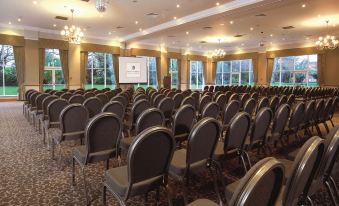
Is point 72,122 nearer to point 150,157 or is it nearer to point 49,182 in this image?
point 49,182

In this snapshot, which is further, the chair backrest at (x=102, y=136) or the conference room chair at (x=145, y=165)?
the chair backrest at (x=102, y=136)

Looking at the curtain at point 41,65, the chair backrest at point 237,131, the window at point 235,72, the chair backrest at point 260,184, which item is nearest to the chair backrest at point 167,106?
the chair backrest at point 237,131

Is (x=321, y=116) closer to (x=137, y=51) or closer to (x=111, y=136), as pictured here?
(x=111, y=136)

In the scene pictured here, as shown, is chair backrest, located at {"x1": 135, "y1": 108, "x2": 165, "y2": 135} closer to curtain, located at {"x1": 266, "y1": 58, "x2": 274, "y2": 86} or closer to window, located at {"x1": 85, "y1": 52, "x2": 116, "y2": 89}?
window, located at {"x1": 85, "y1": 52, "x2": 116, "y2": 89}

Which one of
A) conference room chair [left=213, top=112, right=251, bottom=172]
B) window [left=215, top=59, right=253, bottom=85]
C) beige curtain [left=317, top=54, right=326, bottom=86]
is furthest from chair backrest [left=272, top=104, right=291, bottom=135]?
window [left=215, top=59, right=253, bottom=85]

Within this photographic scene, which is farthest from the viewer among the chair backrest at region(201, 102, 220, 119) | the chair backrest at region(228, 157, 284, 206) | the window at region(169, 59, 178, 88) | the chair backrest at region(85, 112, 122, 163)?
the window at region(169, 59, 178, 88)

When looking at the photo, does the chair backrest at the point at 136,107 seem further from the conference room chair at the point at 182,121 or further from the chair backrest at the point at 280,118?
the chair backrest at the point at 280,118

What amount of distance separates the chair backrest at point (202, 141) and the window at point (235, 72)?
67.9ft

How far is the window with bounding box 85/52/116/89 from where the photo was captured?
57.8 ft

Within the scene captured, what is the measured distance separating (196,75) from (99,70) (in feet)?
32.1

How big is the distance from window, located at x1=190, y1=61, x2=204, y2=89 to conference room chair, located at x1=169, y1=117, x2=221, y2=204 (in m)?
21.3

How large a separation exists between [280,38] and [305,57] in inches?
137

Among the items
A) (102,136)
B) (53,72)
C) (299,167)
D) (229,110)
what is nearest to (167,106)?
(229,110)

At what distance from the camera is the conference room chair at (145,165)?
1.83m
